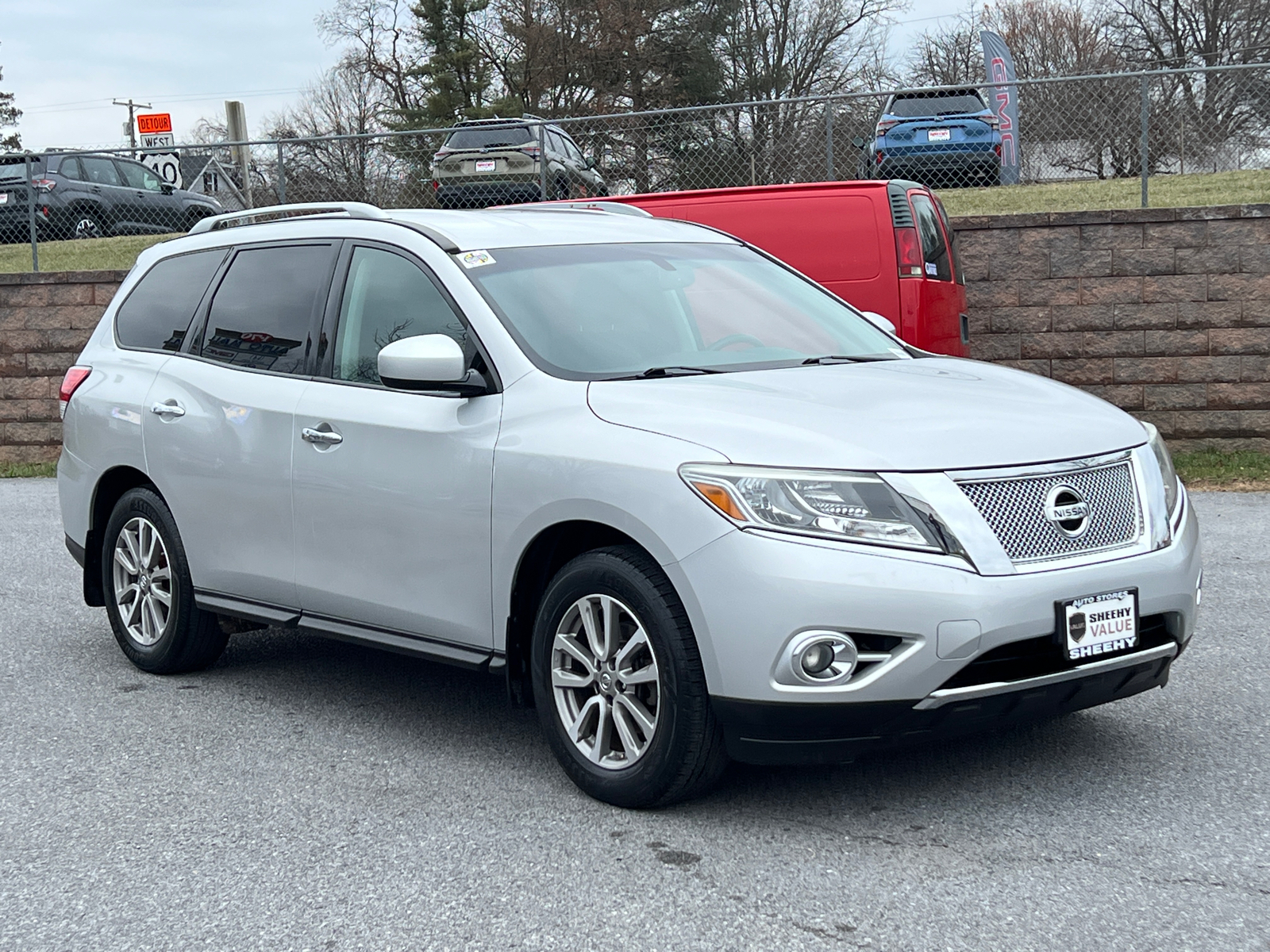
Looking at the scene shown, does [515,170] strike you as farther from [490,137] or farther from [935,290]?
[935,290]

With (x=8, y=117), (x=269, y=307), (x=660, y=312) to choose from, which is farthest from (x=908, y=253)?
(x=8, y=117)

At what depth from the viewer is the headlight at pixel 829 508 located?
379 centimetres

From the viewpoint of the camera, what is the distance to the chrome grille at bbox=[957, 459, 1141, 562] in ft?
12.7

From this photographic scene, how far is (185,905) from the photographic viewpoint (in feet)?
12.0

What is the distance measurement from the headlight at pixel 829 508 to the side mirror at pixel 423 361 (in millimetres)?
1101

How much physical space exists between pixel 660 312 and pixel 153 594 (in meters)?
2.59

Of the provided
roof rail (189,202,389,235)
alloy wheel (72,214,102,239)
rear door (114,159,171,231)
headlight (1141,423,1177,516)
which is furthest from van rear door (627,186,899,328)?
rear door (114,159,171,231)

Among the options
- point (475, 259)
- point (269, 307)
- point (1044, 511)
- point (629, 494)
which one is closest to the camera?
point (1044, 511)

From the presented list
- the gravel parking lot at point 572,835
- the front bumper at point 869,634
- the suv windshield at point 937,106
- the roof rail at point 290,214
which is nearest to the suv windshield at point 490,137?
the suv windshield at point 937,106

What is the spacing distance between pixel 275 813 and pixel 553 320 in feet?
5.86

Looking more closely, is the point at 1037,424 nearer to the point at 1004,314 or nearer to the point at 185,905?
the point at 185,905

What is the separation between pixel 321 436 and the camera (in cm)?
509

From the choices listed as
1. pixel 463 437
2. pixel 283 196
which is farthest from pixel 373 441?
pixel 283 196

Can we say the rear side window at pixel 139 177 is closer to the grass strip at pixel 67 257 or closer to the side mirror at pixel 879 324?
the grass strip at pixel 67 257
